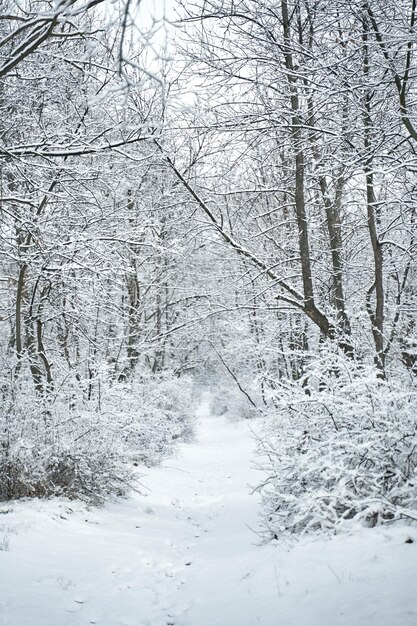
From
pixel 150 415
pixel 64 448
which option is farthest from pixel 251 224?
pixel 64 448

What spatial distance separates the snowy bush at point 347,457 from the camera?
10.9ft

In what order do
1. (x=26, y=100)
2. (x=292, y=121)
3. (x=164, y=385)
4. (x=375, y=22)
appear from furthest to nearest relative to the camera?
(x=164, y=385) → (x=26, y=100) → (x=292, y=121) → (x=375, y=22)

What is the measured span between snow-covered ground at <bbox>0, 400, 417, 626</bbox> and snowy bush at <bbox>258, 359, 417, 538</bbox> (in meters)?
0.22

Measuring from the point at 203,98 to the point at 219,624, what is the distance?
554cm

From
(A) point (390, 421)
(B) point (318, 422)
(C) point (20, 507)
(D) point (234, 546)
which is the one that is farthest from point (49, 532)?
(A) point (390, 421)

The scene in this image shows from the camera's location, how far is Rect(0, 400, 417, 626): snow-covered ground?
2639 mm

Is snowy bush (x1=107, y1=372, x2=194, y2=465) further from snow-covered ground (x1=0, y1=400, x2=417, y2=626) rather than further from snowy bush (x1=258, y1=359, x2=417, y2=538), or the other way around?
snowy bush (x1=258, y1=359, x2=417, y2=538)

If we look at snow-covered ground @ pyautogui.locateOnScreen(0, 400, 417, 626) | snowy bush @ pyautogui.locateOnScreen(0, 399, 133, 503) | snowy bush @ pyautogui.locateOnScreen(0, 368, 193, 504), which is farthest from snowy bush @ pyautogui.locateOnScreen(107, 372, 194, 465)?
snow-covered ground @ pyautogui.locateOnScreen(0, 400, 417, 626)

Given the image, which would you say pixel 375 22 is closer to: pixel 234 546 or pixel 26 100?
pixel 26 100

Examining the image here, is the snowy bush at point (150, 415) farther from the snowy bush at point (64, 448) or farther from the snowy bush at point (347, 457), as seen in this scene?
the snowy bush at point (347, 457)

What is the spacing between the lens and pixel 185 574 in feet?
13.4

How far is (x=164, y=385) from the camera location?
1284cm

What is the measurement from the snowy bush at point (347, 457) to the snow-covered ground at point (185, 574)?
221 mm

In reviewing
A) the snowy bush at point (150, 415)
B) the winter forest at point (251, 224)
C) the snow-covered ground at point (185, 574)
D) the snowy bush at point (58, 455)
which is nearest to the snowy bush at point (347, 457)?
the winter forest at point (251, 224)
